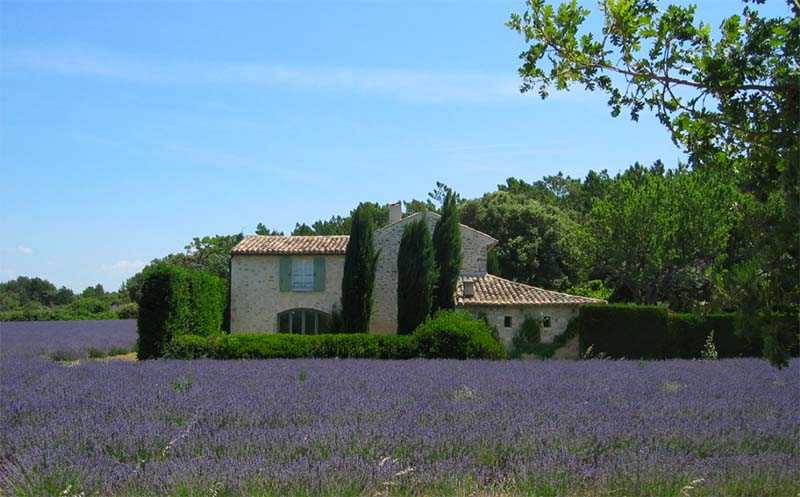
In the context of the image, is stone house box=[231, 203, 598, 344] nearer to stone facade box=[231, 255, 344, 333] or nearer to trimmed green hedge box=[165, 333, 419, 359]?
stone facade box=[231, 255, 344, 333]

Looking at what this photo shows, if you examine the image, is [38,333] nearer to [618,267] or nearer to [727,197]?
[618,267]

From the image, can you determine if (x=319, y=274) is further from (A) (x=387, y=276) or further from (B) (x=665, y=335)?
(B) (x=665, y=335)

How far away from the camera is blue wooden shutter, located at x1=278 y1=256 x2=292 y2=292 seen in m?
24.6

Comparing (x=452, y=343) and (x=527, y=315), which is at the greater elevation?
(x=527, y=315)

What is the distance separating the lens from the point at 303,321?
80.8 feet

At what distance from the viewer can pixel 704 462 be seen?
201 inches

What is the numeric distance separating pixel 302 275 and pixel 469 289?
5.42 meters

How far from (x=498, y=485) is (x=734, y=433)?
2.51m

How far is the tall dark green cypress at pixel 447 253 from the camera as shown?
2336cm

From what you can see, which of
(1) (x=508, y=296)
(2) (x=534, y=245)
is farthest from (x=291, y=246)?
(2) (x=534, y=245)

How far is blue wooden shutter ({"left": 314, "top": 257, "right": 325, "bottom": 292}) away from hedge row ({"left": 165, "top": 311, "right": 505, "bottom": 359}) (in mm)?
7488

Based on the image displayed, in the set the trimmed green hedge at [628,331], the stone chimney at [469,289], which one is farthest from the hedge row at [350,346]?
the stone chimney at [469,289]

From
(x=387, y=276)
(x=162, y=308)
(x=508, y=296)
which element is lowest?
(x=162, y=308)

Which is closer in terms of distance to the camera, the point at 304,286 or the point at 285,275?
the point at 285,275
